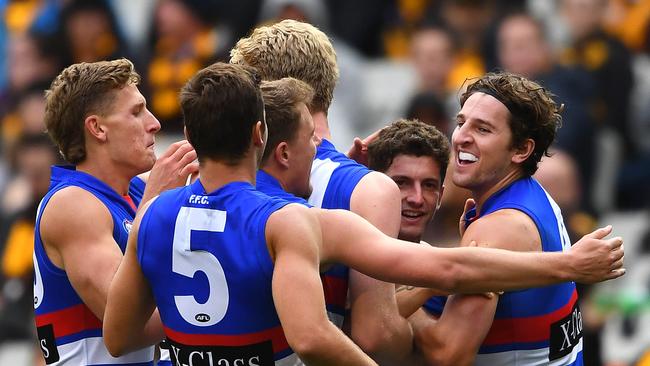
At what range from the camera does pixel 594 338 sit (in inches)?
382

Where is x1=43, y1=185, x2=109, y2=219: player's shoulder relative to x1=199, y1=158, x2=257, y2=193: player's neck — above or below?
below

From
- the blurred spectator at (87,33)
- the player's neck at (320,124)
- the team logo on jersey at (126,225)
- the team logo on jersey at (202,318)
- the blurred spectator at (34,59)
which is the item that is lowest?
the blurred spectator at (34,59)

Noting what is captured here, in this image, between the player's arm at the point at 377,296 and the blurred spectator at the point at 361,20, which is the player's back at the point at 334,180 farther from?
the blurred spectator at the point at 361,20

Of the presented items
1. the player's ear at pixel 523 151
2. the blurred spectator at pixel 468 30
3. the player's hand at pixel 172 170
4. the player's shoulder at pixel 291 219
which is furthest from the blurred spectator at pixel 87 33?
the player's shoulder at pixel 291 219

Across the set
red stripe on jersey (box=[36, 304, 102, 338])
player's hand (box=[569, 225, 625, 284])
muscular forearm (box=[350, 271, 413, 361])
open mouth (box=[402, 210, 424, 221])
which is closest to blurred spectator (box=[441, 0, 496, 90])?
open mouth (box=[402, 210, 424, 221])

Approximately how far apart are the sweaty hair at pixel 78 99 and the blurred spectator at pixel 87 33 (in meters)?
7.48

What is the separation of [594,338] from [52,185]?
485 centimetres

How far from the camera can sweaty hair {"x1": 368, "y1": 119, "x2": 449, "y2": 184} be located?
6.08m

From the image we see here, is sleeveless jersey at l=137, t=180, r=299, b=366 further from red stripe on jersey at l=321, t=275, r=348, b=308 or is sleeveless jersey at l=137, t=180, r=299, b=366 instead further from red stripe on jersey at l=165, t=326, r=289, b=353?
red stripe on jersey at l=321, t=275, r=348, b=308

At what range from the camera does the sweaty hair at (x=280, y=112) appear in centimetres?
543

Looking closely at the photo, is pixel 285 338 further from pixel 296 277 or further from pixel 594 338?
pixel 594 338

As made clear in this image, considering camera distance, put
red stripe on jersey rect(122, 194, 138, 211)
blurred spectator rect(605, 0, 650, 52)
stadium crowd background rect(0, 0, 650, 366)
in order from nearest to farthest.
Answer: red stripe on jersey rect(122, 194, 138, 211) < stadium crowd background rect(0, 0, 650, 366) < blurred spectator rect(605, 0, 650, 52)

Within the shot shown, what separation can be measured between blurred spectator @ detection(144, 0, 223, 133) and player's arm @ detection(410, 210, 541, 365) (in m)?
7.25

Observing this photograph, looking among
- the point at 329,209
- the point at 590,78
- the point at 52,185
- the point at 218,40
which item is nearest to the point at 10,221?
the point at 218,40
